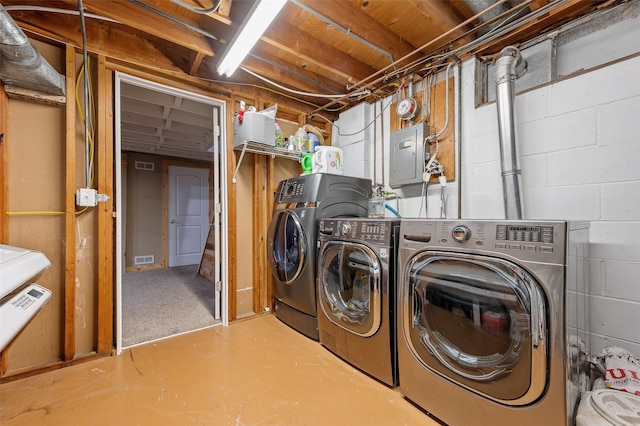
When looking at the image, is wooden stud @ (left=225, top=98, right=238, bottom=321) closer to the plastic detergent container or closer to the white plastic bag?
the plastic detergent container

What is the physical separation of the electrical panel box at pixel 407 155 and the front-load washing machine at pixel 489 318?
3.24ft

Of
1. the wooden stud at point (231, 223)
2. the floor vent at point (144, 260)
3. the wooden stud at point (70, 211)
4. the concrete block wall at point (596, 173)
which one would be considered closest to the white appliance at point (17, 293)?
the wooden stud at point (70, 211)

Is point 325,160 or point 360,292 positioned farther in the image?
point 325,160

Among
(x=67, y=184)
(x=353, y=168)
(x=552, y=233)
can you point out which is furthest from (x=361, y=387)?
(x=67, y=184)

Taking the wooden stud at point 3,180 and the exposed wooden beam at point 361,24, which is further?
the exposed wooden beam at point 361,24

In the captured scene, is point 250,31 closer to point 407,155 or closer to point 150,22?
point 150,22

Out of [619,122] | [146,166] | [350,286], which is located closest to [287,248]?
[350,286]

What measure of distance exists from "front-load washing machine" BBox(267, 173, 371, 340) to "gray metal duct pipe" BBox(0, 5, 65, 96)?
167 centimetres

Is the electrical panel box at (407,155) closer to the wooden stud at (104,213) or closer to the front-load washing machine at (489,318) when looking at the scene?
the front-load washing machine at (489,318)

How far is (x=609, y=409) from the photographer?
3.12 ft

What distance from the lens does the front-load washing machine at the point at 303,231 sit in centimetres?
204

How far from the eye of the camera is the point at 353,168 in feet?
9.50

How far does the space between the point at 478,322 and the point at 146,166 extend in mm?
5598

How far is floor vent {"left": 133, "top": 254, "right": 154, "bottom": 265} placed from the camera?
15.0 feet
